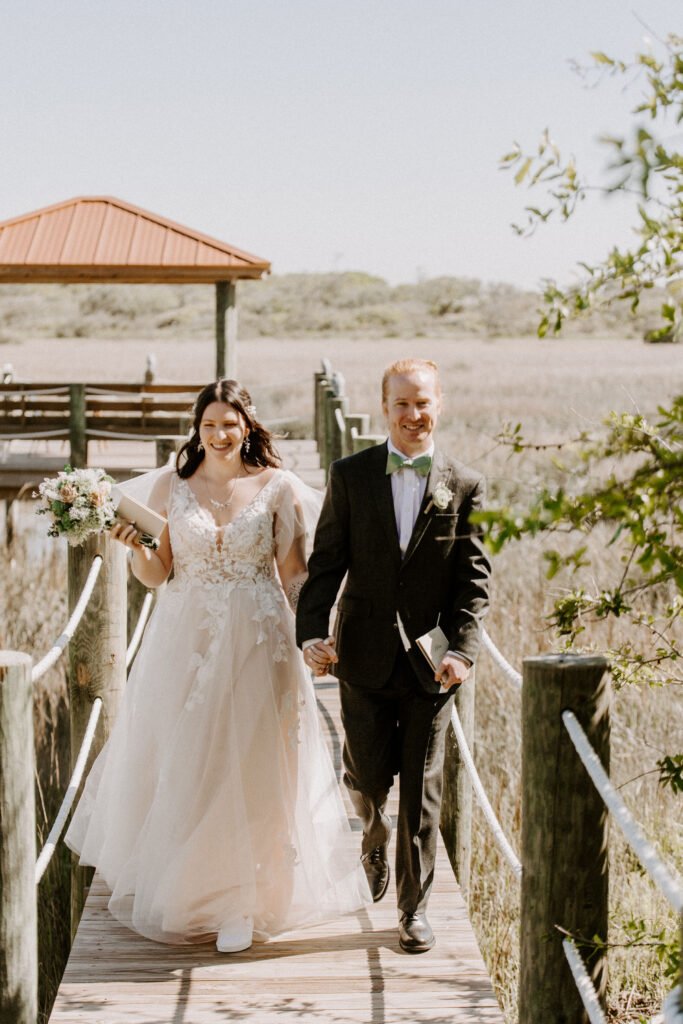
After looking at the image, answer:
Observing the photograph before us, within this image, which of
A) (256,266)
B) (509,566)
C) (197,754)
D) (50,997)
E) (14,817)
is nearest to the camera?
(14,817)

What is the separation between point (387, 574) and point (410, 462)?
37cm

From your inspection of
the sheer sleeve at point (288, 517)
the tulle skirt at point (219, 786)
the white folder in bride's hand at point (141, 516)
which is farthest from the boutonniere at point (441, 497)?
the white folder in bride's hand at point (141, 516)

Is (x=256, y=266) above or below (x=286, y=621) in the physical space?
above

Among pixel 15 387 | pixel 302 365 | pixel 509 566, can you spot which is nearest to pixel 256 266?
pixel 15 387

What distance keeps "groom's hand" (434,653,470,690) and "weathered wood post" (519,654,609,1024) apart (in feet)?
3.68

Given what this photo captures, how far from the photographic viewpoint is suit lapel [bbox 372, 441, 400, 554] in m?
3.56

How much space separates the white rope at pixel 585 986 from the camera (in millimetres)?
2170

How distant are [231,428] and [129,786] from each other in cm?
131

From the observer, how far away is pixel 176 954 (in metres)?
3.59

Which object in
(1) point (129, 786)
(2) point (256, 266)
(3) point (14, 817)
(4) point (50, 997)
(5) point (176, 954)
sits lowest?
(4) point (50, 997)

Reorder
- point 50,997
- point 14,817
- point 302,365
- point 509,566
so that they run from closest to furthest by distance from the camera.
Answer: point 14,817
point 50,997
point 509,566
point 302,365

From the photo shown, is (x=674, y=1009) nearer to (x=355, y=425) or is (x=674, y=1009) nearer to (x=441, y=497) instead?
(x=441, y=497)

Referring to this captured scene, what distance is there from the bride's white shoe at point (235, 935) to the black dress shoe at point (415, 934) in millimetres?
A: 502

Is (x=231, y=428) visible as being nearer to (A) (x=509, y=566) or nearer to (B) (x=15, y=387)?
(A) (x=509, y=566)
